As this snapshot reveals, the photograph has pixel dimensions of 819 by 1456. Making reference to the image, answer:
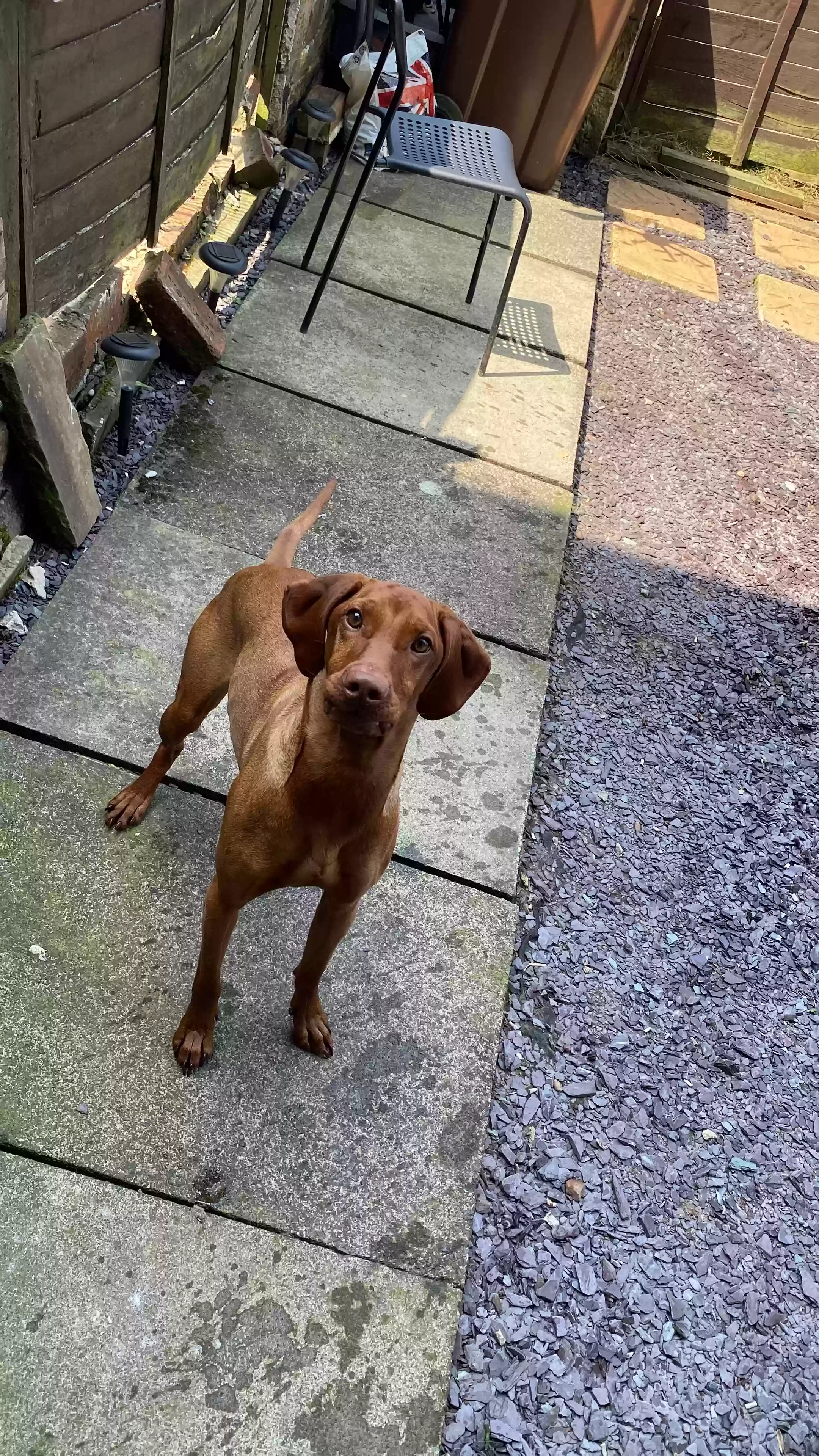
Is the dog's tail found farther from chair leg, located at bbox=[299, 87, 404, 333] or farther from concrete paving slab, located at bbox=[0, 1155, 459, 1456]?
chair leg, located at bbox=[299, 87, 404, 333]

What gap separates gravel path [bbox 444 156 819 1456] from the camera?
7.68 ft

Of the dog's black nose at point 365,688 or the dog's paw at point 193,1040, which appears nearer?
the dog's black nose at point 365,688

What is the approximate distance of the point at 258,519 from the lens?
4070 millimetres

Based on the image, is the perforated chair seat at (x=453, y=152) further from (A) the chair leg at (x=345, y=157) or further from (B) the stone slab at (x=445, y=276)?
(B) the stone slab at (x=445, y=276)

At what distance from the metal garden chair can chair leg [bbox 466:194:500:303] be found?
1 cm

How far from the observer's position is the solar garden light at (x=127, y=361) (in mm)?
3754

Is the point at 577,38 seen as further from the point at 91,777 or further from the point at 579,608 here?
the point at 91,777

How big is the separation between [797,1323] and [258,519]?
117 inches

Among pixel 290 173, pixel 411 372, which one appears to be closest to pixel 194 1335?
pixel 411 372

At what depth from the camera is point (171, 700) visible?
3293mm

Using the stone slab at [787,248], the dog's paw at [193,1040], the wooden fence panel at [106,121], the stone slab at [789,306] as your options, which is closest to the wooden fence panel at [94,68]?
the wooden fence panel at [106,121]

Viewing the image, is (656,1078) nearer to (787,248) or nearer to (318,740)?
(318,740)

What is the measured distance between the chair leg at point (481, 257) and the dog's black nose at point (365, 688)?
402cm

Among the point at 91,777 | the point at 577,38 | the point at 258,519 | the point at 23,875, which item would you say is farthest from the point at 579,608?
the point at 577,38
